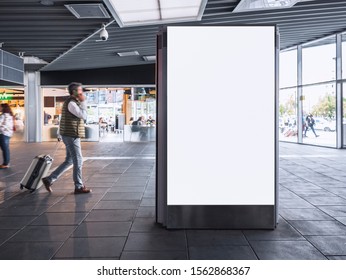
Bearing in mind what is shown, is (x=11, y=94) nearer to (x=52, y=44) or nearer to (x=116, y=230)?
(x=52, y=44)

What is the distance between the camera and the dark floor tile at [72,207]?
15.6 feet

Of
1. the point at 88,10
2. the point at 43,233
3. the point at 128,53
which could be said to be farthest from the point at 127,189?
the point at 128,53

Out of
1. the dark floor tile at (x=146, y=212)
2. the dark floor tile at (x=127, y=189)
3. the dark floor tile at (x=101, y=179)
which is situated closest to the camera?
the dark floor tile at (x=146, y=212)

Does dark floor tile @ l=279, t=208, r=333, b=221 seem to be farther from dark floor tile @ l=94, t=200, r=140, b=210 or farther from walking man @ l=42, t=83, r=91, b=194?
walking man @ l=42, t=83, r=91, b=194

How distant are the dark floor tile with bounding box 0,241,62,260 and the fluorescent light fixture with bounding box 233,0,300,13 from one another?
7.87 meters

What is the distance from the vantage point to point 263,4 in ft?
32.0

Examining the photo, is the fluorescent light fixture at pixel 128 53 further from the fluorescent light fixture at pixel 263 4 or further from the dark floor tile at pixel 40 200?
the dark floor tile at pixel 40 200

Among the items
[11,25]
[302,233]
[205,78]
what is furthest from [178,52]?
[11,25]

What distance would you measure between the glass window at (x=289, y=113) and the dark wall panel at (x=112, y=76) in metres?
6.44

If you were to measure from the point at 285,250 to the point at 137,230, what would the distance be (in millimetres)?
1434

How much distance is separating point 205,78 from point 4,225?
8.53ft

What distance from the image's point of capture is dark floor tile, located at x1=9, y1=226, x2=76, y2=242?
3.59 meters

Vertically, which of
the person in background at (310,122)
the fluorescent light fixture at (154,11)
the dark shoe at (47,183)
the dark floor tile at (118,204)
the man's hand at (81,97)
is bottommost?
the dark floor tile at (118,204)

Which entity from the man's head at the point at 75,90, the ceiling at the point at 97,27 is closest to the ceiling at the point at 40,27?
the ceiling at the point at 97,27
